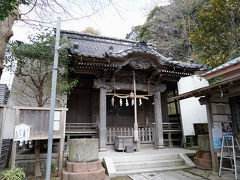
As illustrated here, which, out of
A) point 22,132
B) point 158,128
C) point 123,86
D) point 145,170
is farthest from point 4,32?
point 158,128

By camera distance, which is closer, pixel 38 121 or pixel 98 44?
pixel 38 121

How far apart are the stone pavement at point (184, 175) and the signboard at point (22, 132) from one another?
11.8ft

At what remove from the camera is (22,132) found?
188 inches

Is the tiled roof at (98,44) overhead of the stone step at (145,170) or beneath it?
overhead

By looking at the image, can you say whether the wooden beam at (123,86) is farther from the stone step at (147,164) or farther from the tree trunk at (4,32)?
the tree trunk at (4,32)

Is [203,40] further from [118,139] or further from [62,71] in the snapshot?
[62,71]

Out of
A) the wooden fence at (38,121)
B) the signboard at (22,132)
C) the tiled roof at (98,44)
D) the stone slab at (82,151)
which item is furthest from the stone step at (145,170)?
the tiled roof at (98,44)

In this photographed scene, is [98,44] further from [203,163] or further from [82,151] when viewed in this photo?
[203,163]

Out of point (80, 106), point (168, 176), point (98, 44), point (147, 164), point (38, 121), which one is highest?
point (98, 44)

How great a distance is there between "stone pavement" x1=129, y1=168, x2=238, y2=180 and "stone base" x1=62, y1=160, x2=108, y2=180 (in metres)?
1.21

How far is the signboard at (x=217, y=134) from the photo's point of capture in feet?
19.6

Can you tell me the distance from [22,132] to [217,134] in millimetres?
6732

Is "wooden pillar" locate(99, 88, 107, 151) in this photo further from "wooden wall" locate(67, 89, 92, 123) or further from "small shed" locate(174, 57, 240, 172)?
"small shed" locate(174, 57, 240, 172)

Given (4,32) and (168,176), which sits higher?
(4,32)
